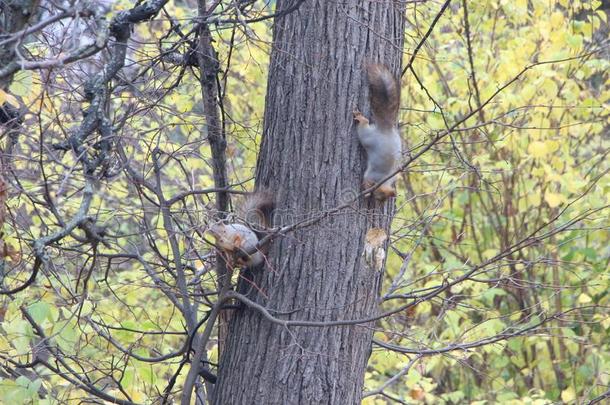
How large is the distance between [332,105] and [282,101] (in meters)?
0.19

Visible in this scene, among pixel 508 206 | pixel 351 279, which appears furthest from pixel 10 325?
pixel 508 206

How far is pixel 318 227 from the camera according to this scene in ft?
9.14

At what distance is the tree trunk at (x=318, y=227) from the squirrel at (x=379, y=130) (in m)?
0.03

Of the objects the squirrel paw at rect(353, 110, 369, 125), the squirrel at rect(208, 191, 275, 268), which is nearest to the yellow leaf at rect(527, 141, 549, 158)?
the squirrel paw at rect(353, 110, 369, 125)

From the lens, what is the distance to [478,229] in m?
6.63

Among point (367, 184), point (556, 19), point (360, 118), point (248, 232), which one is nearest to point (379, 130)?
point (360, 118)

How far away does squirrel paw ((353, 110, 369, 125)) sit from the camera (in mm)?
2809

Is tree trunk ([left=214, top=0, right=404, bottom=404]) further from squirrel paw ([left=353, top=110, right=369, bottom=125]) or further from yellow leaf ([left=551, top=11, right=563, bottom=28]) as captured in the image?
yellow leaf ([left=551, top=11, right=563, bottom=28])

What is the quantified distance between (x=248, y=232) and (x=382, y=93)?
2.10 ft

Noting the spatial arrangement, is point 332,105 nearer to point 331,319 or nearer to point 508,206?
point 331,319

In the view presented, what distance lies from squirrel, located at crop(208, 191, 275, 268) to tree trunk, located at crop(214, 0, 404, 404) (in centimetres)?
5

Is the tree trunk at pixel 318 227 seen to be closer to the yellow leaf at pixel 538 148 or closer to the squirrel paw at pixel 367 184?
the squirrel paw at pixel 367 184

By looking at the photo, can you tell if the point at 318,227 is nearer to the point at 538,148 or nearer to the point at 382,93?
the point at 382,93

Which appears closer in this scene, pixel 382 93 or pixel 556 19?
pixel 382 93
